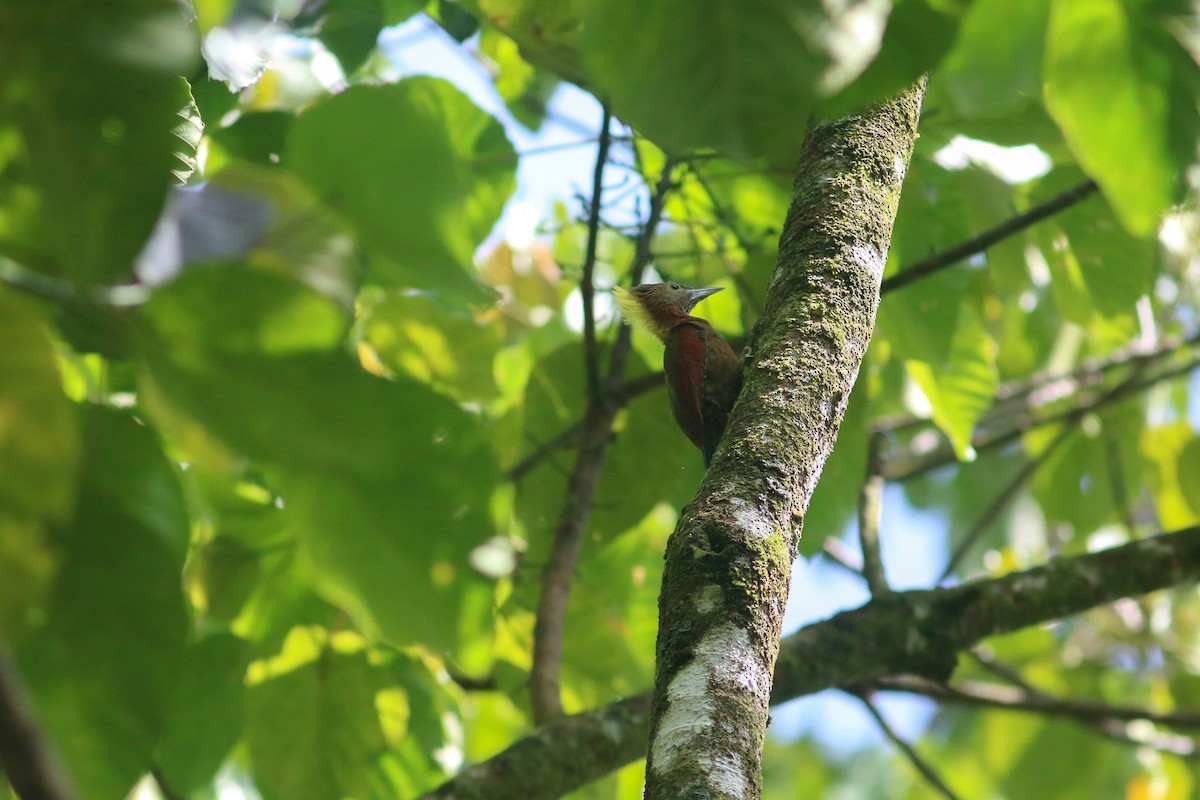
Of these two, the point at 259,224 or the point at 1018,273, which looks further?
the point at 1018,273

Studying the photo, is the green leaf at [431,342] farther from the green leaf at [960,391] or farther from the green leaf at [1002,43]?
the green leaf at [1002,43]

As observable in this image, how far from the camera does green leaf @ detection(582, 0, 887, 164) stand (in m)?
1.01

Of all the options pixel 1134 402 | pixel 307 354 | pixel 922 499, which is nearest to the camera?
pixel 307 354

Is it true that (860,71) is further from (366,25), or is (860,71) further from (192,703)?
(192,703)

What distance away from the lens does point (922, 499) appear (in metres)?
6.57

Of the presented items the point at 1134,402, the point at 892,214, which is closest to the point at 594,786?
the point at 892,214

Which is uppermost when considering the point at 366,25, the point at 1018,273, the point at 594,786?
the point at 1018,273

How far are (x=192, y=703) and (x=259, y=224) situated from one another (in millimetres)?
1828

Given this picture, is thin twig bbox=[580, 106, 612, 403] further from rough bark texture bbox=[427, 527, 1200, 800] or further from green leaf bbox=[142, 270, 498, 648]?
green leaf bbox=[142, 270, 498, 648]

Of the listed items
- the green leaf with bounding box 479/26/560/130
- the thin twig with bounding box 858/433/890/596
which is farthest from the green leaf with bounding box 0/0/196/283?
the green leaf with bounding box 479/26/560/130

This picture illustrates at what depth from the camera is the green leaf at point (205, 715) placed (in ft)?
8.46

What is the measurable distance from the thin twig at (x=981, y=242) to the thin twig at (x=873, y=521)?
69 cm

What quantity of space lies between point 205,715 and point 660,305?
2526 mm

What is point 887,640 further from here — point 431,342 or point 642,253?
point 431,342
